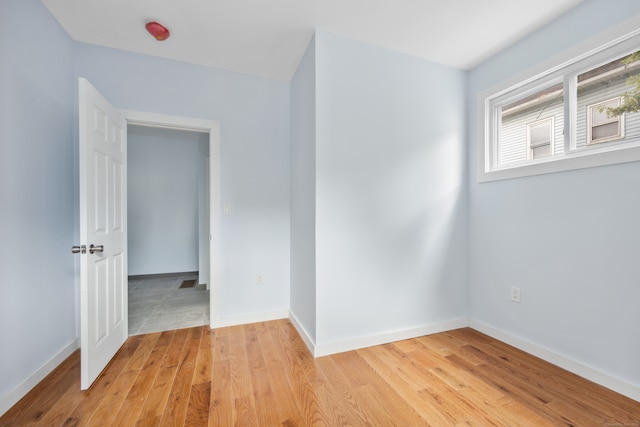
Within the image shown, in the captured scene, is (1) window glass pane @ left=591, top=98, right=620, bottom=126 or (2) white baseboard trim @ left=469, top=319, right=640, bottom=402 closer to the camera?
(2) white baseboard trim @ left=469, top=319, right=640, bottom=402

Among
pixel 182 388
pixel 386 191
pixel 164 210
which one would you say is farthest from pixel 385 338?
pixel 164 210

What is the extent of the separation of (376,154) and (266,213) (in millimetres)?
1248

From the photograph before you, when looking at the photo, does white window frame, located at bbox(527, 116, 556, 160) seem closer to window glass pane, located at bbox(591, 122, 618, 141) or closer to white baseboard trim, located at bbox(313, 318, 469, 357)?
window glass pane, located at bbox(591, 122, 618, 141)

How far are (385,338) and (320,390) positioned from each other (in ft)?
2.67

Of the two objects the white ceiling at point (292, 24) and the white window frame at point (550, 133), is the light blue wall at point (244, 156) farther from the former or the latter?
the white window frame at point (550, 133)

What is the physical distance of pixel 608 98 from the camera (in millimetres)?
1745

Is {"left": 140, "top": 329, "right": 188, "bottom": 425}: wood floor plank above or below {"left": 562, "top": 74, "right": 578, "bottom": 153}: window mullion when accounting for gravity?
below

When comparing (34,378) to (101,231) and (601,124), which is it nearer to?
(101,231)

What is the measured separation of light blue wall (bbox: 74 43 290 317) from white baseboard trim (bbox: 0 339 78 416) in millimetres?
1147

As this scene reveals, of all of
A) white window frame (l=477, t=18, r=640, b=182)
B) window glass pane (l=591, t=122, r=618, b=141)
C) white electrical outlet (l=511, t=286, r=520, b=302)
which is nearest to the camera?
white window frame (l=477, t=18, r=640, b=182)

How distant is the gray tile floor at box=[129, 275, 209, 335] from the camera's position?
2.60m

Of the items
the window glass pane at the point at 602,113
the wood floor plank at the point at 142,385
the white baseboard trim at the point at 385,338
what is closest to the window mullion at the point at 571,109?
the window glass pane at the point at 602,113

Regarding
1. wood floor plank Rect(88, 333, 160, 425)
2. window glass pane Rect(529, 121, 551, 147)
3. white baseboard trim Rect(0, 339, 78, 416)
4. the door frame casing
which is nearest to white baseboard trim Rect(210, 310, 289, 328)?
the door frame casing

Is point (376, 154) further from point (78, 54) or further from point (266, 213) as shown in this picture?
point (78, 54)
